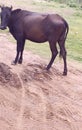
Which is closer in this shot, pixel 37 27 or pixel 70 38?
pixel 37 27

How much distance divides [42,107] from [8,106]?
0.75 meters

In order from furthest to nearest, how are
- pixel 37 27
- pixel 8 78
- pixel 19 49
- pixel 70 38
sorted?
pixel 70 38, pixel 19 49, pixel 37 27, pixel 8 78

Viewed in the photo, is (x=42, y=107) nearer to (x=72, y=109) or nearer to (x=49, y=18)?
(x=72, y=109)

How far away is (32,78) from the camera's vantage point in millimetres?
10055

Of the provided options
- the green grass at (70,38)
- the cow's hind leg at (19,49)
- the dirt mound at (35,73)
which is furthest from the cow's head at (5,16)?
the green grass at (70,38)

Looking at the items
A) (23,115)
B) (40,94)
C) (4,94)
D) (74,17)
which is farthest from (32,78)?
(74,17)

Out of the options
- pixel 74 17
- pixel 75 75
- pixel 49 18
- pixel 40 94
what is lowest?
pixel 74 17

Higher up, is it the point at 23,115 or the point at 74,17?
the point at 23,115

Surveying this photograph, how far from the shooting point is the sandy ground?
25.4 feet

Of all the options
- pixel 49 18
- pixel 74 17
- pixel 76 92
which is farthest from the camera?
pixel 74 17

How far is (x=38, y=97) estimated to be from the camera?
8.96 meters

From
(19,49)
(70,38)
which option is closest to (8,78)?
(19,49)

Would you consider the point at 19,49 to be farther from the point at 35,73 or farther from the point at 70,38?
the point at 70,38

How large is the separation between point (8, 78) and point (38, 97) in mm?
891
